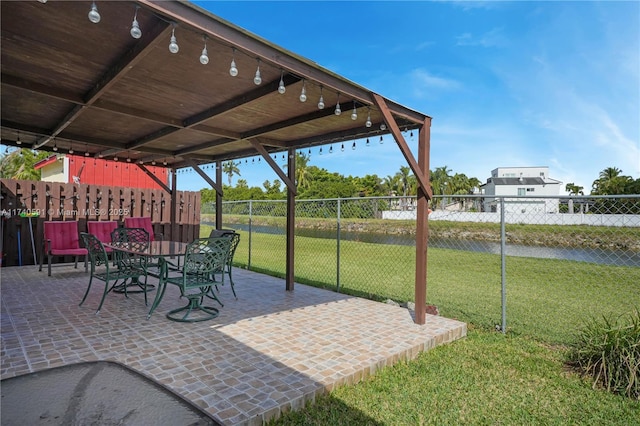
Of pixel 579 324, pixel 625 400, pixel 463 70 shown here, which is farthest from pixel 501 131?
pixel 625 400

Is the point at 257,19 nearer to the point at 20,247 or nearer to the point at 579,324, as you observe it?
the point at 20,247

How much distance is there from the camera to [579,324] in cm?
405

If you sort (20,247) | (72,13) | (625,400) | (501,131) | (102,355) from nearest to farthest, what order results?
(72,13) < (625,400) < (102,355) < (20,247) < (501,131)

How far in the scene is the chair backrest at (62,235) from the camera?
20.5ft

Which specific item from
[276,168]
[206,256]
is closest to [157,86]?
[206,256]

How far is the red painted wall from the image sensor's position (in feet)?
37.9

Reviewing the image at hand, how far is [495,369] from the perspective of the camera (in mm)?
3010

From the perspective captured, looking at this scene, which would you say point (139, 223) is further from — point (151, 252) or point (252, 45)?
point (252, 45)

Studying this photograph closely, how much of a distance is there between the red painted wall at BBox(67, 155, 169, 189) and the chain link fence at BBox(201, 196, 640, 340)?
334 centimetres

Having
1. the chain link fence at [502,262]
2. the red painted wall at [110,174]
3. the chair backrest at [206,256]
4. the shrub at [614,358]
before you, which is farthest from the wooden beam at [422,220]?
the red painted wall at [110,174]

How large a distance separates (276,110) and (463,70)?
38.8ft

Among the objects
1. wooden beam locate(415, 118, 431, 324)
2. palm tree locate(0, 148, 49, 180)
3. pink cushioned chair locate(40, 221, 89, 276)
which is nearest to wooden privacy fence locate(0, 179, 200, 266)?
pink cushioned chair locate(40, 221, 89, 276)

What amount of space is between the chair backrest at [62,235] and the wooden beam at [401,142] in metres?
6.11

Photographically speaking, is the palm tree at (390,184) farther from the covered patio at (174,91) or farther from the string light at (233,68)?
the string light at (233,68)
